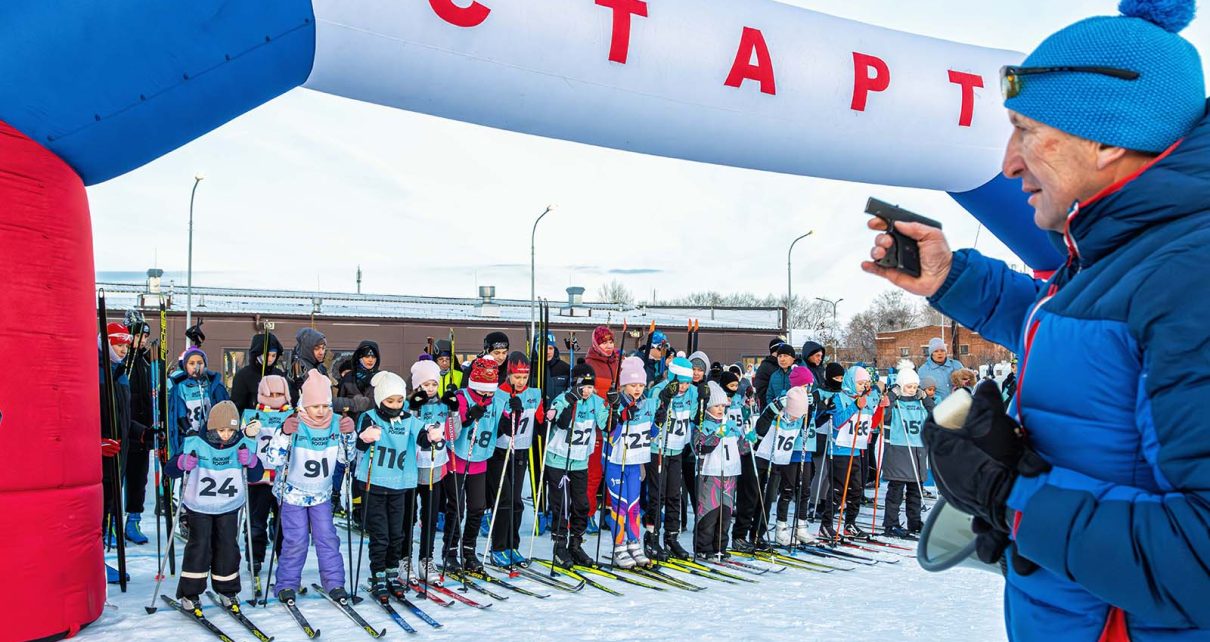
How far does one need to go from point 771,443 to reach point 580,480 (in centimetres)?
214

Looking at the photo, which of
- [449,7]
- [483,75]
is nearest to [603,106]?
[483,75]

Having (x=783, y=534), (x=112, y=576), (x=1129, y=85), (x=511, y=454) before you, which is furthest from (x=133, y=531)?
(x=1129, y=85)

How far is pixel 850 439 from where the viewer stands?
8.71 meters

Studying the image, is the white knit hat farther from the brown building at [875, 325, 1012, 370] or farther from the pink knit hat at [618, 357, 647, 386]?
the brown building at [875, 325, 1012, 370]

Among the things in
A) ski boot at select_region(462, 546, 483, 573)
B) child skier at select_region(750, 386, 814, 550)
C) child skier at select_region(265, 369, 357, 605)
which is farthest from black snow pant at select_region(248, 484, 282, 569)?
child skier at select_region(750, 386, 814, 550)

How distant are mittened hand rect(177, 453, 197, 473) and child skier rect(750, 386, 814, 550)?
15.3ft

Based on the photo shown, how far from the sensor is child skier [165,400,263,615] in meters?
5.30

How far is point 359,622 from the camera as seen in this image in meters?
5.27

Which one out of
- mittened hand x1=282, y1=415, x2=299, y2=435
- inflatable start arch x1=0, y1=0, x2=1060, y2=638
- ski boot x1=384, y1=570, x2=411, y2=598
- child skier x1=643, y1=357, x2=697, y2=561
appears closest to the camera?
inflatable start arch x1=0, y1=0, x2=1060, y2=638

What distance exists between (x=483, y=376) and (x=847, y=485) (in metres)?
4.11

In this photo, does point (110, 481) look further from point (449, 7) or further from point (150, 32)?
point (449, 7)

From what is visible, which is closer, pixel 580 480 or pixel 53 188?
pixel 53 188

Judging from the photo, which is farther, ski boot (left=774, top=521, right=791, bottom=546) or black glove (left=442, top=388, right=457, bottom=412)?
ski boot (left=774, top=521, right=791, bottom=546)

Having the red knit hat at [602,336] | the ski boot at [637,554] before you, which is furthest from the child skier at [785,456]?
the red knit hat at [602,336]
